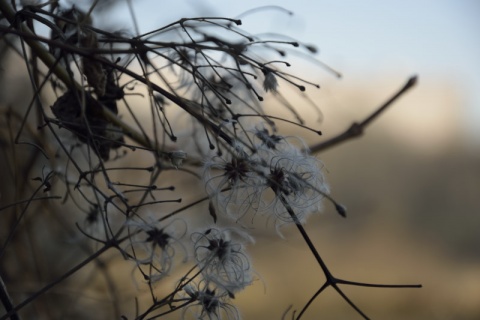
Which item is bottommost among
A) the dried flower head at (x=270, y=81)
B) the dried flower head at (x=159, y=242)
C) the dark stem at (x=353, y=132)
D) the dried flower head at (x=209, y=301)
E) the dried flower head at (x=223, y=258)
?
the dried flower head at (x=209, y=301)

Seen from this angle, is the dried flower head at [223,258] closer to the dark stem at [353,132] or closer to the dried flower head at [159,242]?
the dried flower head at [159,242]

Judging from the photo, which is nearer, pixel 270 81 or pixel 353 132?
pixel 270 81

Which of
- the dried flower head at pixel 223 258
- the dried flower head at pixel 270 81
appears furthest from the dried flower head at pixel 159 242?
the dried flower head at pixel 270 81

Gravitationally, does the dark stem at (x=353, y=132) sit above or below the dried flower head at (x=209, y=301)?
above

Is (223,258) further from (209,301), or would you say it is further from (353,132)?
(353,132)

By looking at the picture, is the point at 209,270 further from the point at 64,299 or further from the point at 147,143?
the point at 64,299

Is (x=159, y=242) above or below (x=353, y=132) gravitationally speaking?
below

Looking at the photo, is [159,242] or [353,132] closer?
[159,242]

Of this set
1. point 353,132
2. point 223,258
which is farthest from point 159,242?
point 353,132

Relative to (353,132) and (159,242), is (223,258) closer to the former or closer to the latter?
(159,242)

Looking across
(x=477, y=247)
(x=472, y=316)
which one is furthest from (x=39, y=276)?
(x=477, y=247)

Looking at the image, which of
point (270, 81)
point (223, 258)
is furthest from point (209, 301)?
point (270, 81)

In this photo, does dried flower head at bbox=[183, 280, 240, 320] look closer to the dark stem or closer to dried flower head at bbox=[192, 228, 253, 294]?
dried flower head at bbox=[192, 228, 253, 294]
